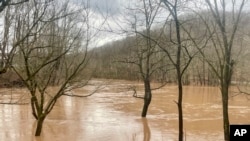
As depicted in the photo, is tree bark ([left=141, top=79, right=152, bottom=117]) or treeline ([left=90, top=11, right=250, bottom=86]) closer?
tree bark ([left=141, top=79, right=152, bottom=117])

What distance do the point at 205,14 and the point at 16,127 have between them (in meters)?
10.4

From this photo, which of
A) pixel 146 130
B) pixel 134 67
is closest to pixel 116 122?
pixel 146 130

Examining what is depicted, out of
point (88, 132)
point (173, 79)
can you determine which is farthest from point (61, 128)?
point (173, 79)

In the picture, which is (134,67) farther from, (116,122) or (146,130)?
(146,130)

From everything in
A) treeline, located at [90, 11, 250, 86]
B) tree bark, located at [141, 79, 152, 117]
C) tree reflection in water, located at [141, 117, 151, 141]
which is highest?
treeline, located at [90, 11, 250, 86]

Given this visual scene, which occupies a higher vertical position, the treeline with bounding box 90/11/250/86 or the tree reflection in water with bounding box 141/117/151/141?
the treeline with bounding box 90/11/250/86

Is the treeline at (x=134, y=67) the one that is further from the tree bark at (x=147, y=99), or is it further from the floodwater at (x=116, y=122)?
the floodwater at (x=116, y=122)

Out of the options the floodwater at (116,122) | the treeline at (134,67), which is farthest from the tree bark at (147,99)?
the treeline at (134,67)

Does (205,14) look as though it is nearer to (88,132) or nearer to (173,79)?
(88,132)

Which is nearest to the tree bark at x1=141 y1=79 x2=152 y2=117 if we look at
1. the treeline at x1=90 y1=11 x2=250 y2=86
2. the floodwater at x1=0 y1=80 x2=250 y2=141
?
the floodwater at x1=0 y1=80 x2=250 y2=141

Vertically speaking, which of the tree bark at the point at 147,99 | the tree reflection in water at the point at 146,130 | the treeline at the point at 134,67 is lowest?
the tree reflection in water at the point at 146,130

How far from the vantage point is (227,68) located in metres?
9.87

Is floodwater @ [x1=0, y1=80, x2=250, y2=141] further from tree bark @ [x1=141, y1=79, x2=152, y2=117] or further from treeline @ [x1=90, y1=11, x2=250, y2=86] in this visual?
treeline @ [x1=90, y1=11, x2=250, y2=86]

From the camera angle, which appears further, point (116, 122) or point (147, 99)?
point (147, 99)
